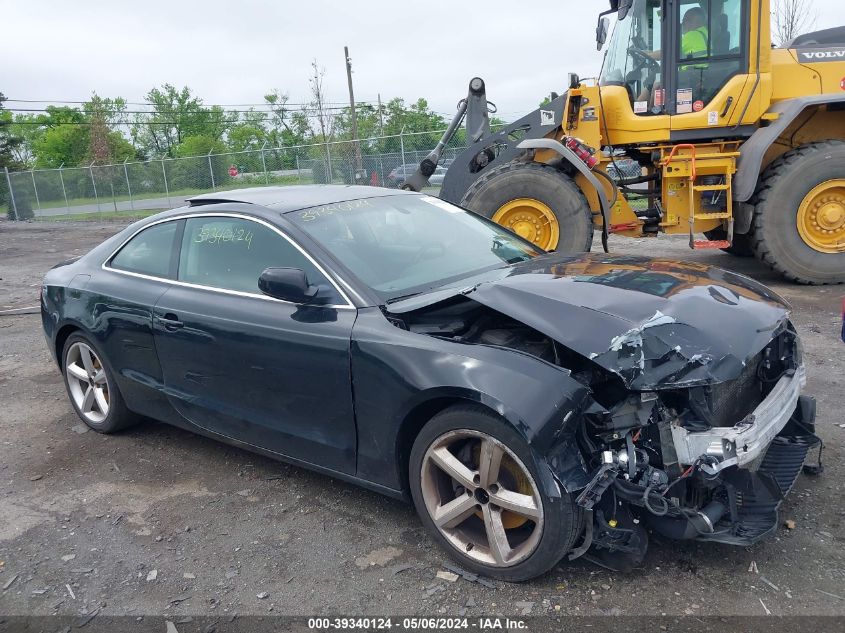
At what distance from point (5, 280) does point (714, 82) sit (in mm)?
11293

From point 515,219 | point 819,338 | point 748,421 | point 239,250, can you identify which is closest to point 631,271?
point 748,421

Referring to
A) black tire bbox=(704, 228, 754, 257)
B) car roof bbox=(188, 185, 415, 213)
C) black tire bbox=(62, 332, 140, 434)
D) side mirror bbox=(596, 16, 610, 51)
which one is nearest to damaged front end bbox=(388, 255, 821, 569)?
car roof bbox=(188, 185, 415, 213)

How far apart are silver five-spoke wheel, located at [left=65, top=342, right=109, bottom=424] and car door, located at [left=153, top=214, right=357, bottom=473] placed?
921 mm

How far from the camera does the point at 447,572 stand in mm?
2926

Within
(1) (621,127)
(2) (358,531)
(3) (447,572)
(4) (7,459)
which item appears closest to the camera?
(3) (447,572)

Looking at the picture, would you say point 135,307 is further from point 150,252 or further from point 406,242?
point 406,242

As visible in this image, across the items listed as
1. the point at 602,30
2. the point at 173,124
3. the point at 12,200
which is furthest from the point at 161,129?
the point at 602,30

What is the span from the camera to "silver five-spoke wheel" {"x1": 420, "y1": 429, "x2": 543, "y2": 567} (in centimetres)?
271

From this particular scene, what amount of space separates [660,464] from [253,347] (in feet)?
6.55

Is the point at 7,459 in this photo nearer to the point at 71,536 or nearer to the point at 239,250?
the point at 71,536

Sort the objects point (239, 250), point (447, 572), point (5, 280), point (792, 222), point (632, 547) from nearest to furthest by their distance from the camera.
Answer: point (632, 547) < point (447, 572) < point (239, 250) < point (792, 222) < point (5, 280)

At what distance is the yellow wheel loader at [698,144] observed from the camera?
7473 mm

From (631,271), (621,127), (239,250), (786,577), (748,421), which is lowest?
(786,577)

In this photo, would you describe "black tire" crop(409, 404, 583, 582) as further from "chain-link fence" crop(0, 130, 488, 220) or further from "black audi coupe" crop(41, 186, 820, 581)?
"chain-link fence" crop(0, 130, 488, 220)
